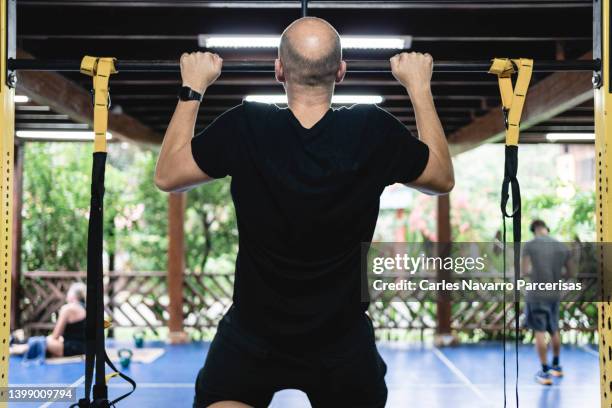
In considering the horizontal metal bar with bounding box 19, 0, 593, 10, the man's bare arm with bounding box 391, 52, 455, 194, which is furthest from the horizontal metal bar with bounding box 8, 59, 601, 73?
the horizontal metal bar with bounding box 19, 0, 593, 10

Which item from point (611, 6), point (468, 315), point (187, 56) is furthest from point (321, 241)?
point (468, 315)

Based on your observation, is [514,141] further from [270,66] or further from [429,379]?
[429,379]

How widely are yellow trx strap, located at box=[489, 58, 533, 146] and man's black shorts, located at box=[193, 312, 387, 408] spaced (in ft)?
2.00

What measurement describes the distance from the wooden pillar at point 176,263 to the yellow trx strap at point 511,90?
6.81m

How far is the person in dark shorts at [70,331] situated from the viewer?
6.79m

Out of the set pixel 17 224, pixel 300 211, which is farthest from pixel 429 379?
pixel 17 224

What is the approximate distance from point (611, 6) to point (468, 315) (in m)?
7.59

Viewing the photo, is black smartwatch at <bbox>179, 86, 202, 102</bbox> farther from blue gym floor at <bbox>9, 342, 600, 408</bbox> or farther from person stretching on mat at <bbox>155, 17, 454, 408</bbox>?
blue gym floor at <bbox>9, 342, 600, 408</bbox>

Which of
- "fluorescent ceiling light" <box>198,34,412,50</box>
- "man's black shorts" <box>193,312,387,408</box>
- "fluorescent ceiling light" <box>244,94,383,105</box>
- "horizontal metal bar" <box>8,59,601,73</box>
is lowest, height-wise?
"man's black shorts" <box>193,312,387,408</box>

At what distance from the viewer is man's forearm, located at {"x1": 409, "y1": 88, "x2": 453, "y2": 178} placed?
4.17 feet

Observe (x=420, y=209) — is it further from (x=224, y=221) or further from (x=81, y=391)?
(x=81, y=391)

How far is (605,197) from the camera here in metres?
1.60

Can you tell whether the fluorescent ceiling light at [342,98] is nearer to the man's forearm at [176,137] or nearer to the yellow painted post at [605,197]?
the yellow painted post at [605,197]

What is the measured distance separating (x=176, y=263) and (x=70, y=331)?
1.69 meters
